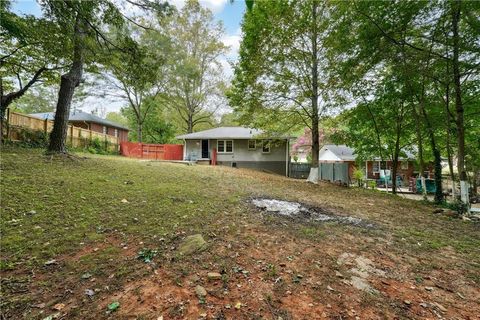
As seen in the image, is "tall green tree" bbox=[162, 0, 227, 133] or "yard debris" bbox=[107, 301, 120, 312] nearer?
"yard debris" bbox=[107, 301, 120, 312]

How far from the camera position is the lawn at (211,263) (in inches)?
86.4

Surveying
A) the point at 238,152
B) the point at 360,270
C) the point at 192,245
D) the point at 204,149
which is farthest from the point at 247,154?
the point at 360,270

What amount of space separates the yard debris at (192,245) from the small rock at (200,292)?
2.25ft

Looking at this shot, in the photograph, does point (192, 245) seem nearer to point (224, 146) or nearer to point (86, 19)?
point (86, 19)

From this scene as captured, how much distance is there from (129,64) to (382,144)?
12925mm

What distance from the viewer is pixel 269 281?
2.57 meters

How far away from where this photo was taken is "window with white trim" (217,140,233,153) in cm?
1922

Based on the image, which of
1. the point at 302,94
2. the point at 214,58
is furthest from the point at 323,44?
the point at 214,58

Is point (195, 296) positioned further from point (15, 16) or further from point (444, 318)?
point (15, 16)

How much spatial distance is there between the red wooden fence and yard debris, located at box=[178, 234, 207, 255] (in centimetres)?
1957

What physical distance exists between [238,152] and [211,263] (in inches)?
643

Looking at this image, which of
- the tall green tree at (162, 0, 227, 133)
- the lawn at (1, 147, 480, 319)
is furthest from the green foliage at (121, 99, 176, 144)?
the lawn at (1, 147, 480, 319)

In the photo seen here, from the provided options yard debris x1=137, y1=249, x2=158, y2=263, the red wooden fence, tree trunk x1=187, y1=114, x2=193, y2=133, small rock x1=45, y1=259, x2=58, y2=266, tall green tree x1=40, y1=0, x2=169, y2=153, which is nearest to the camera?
small rock x1=45, y1=259, x2=58, y2=266

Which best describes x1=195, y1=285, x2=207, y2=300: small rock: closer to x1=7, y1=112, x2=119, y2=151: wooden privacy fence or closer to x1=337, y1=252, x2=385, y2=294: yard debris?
x1=337, y1=252, x2=385, y2=294: yard debris
